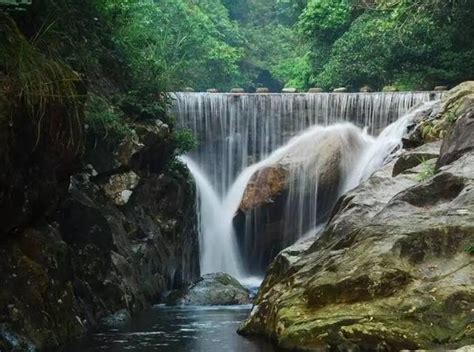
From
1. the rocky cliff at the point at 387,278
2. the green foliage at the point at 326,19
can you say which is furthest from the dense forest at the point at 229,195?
the green foliage at the point at 326,19

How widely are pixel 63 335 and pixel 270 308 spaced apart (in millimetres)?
2767

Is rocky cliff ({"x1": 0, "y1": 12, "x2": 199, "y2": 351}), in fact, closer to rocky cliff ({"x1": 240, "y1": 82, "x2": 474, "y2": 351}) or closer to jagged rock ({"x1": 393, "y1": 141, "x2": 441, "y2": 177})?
rocky cliff ({"x1": 240, "y1": 82, "x2": 474, "y2": 351})

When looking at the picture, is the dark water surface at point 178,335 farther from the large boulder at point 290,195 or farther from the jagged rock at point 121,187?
the large boulder at point 290,195

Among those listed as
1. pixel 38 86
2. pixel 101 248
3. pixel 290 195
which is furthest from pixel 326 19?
pixel 38 86

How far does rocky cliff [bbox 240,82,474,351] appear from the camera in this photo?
21.2 ft

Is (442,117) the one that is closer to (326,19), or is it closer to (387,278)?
(387,278)

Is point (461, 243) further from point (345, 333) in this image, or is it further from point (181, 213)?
point (181, 213)

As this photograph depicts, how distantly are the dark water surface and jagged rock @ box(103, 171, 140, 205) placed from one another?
2831 mm

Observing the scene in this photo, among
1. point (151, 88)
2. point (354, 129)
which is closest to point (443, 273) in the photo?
point (151, 88)

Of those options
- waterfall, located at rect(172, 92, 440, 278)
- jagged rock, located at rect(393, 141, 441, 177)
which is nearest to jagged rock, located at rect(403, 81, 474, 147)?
jagged rock, located at rect(393, 141, 441, 177)

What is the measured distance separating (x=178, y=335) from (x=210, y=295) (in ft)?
14.4

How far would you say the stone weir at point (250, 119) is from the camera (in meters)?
20.9

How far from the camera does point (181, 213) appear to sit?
56.5 ft

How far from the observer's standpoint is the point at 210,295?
14.0 m
